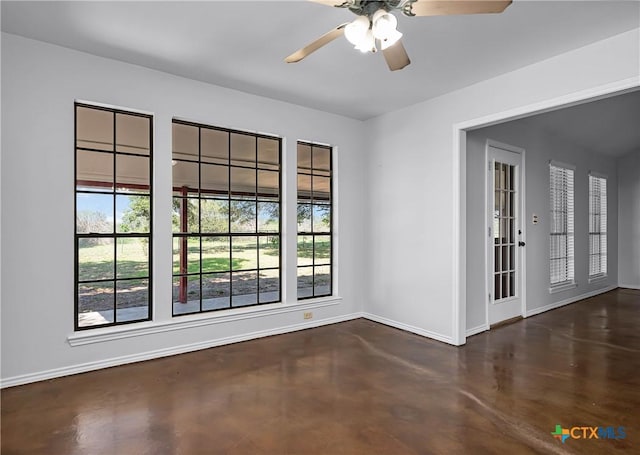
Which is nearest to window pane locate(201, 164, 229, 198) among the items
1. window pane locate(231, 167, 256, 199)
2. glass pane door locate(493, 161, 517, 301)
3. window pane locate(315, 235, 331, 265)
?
window pane locate(231, 167, 256, 199)

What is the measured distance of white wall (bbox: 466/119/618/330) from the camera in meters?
4.34

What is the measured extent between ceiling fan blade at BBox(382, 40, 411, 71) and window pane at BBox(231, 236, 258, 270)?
2.73m

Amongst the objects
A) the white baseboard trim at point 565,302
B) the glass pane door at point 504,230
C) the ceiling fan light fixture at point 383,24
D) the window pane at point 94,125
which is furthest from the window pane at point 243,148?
the white baseboard trim at point 565,302

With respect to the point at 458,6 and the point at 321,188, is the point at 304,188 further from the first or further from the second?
the point at 458,6

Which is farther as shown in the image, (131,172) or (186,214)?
(186,214)

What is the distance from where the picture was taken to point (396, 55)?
222cm

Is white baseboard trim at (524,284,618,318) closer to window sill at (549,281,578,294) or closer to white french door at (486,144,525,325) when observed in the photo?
window sill at (549,281,578,294)

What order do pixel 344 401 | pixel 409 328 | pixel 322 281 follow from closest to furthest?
pixel 344 401 → pixel 409 328 → pixel 322 281

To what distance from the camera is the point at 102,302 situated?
577cm

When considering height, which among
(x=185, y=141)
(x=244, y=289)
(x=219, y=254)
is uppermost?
(x=185, y=141)

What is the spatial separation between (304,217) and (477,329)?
2.62 meters

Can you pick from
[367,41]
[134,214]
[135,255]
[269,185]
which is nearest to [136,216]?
[134,214]

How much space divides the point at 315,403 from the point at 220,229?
2.69 metres

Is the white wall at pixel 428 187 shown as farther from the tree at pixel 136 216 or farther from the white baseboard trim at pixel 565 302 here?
the tree at pixel 136 216
